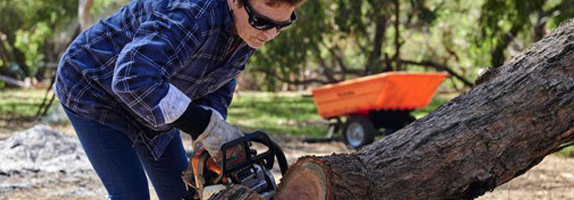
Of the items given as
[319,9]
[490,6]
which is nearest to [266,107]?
[319,9]

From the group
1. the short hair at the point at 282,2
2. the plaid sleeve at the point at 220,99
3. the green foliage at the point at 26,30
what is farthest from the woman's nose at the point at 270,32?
the green foliage at the point at 26,30

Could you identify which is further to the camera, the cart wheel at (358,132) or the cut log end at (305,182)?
the cart wheel at (358,132)

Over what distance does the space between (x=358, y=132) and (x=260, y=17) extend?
5.84m

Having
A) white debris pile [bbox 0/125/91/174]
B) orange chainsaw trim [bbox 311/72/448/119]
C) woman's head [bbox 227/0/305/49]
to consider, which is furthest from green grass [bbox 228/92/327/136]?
woman's head [bbox 227/0/305/49]

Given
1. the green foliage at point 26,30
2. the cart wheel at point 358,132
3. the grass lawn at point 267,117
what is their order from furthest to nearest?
the green foliage at point 26,30 → the grass lawn at point 267,117 → the cart wheel at point 358,132

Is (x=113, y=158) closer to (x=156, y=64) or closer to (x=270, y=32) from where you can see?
(x=156, y=64)

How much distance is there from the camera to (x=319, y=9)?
13.1 meters

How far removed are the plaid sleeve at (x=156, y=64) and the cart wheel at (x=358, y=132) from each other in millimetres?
5739

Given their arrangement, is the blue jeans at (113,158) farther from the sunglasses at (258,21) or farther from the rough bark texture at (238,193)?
the sunglasses at (258,21)

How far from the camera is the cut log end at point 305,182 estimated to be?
2.43 meters

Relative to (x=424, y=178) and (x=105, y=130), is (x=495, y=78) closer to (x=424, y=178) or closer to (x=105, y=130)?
(x=424, y=178)

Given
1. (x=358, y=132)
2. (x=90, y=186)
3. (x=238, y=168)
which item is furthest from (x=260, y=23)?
(x=358, y=132)

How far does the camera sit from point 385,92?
7633 millimetres

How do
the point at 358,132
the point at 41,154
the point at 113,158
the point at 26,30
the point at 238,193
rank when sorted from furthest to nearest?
1. the point at 26,30
2. the point at 358,132
3. the point at 41,154
4. the point at 113,158
5. the point at 238,193
